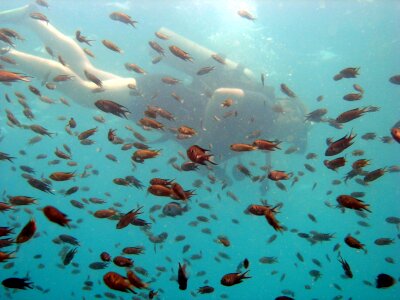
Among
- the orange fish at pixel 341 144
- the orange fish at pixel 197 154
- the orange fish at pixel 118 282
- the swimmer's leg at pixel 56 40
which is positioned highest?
the orange fish at pixel 341 144

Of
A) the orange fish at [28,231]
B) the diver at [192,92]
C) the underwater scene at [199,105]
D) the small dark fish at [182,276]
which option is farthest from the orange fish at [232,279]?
the diver at [192,92]

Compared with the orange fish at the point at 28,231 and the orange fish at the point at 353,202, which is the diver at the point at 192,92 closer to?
the orange fish at the point at 353,202

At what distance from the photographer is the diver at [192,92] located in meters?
15.1

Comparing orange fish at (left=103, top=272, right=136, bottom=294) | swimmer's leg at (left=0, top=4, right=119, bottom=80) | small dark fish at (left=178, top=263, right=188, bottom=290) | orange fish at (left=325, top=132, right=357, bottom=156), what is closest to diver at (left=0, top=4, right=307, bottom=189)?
swimmer's leg at (left=0, top=4, right=119, bottom=80)

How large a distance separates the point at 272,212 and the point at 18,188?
199 ft

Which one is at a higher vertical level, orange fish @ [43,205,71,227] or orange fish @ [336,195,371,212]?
orange fish @ [336,195,371,212]

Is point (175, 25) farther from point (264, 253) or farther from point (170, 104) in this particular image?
point (264, 253)

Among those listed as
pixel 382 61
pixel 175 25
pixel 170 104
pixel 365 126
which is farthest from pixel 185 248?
pixel 365 126

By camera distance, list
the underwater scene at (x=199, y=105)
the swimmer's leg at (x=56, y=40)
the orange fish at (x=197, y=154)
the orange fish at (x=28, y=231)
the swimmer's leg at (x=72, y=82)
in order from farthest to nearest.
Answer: the swimmer's leg at (x=56, y=40)
the swimmer's leg at (x=72, y=82)
the underwater scene at (x=199, y=105)
the orange fish at (x=197, y=154)
the orange fish at (x=28, y=231)

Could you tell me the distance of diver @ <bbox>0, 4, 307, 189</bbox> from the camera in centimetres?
1506

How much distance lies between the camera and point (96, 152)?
133 feet

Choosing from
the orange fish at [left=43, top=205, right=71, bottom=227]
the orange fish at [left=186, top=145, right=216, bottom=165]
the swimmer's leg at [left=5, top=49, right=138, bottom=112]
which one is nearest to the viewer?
the orange fish at [left=43, top=205, right=71, bottom=227]

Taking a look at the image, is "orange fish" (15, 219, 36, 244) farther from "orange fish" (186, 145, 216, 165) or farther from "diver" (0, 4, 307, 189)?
"diver" (0, 4, 307, 189)

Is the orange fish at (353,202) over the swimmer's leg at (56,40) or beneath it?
over
